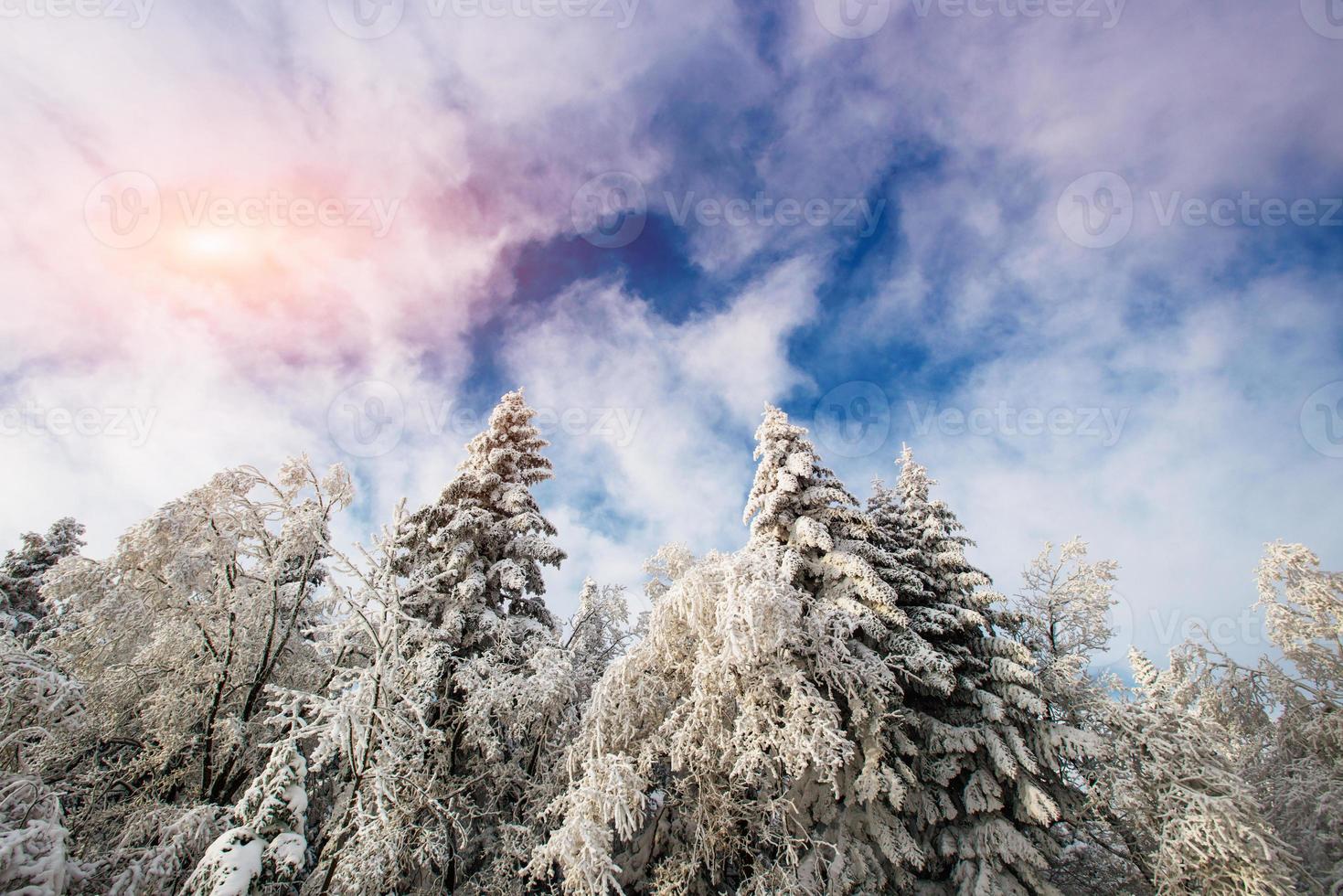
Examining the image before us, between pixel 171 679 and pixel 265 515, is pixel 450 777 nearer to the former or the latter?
pixel 171 679

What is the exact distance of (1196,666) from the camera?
17047 millimetres

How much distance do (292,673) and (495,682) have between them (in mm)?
6313

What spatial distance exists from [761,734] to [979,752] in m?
6.43

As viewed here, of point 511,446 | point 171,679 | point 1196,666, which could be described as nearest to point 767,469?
point 511,446

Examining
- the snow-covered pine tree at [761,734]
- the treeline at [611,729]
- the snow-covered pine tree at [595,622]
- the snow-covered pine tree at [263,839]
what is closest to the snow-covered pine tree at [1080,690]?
the treeline at [611,729]

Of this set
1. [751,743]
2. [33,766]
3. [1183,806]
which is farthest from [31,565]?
[1183,806]

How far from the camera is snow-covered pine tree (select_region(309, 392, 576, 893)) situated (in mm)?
8266

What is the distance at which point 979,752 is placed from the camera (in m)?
12.5

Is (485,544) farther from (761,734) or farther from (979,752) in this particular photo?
(979,752)

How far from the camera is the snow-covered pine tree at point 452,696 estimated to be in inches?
325

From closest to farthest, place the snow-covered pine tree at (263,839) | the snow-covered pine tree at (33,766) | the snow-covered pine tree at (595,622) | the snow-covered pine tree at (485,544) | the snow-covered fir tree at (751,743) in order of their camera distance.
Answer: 1. the snow-covered pine tree at (33,766)
2. the snow-covered pine tree at (263,839)
3. the snow-covered fir tree at (751,743)
4. the snow-covered pine tree at (485,544)
5. the snow-covered pine tree at (595,622)

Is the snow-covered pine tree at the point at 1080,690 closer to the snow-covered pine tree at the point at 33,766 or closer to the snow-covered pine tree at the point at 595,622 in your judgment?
the snow-covered pine tree at the point at 595,622

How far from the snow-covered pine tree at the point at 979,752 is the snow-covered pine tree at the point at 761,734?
3.64 ft

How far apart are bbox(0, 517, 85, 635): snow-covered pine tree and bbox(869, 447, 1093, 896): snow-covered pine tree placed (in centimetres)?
2927
